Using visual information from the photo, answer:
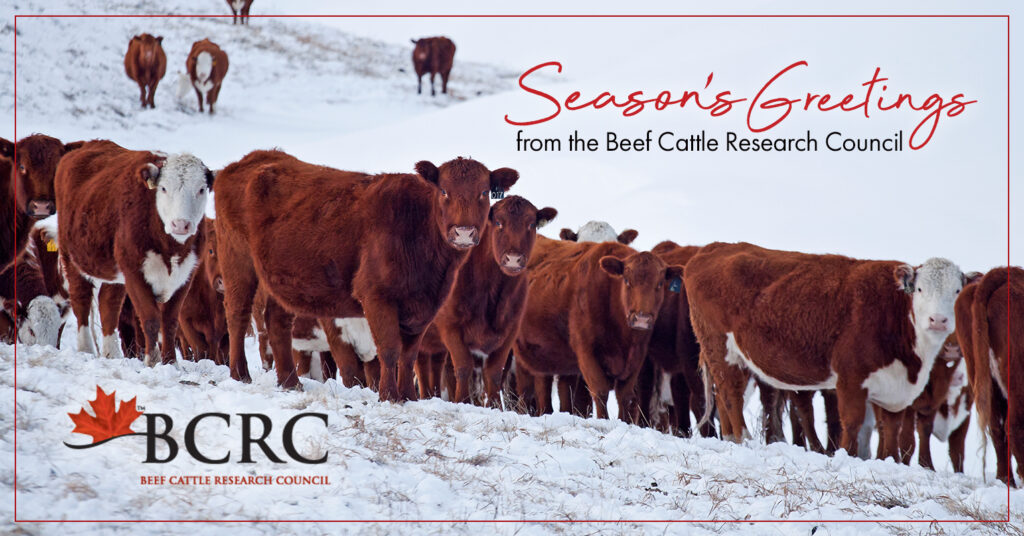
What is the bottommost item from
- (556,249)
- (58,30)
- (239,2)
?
(556,249)

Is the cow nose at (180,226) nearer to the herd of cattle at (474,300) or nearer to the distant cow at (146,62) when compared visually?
the herd of cattle at (474,300)

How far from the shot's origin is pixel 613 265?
1120 cm

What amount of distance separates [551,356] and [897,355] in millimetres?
4137

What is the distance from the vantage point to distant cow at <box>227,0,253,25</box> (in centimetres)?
4709

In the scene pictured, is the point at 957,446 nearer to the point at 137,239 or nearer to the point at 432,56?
the point at 137,239

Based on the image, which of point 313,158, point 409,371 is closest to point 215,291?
point 409,371

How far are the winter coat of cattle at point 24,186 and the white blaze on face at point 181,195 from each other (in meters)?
1.89

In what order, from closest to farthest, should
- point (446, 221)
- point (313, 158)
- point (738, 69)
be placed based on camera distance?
point (446, 221) < point (313, 158) < point (738, 69)

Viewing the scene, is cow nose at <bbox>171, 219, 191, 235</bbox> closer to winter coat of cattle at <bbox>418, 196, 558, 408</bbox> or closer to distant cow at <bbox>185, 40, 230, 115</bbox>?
winter coat of cattle at <bbox>418, 196, 558, 408</bbox>

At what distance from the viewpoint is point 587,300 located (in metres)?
11.7

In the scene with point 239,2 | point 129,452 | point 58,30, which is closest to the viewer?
point 129,452

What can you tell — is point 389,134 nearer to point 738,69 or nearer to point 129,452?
point 738,69

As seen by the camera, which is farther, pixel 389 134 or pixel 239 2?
pixel 239 2

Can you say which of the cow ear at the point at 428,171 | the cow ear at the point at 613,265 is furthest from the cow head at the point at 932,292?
the cow ear at the point at 428,171
